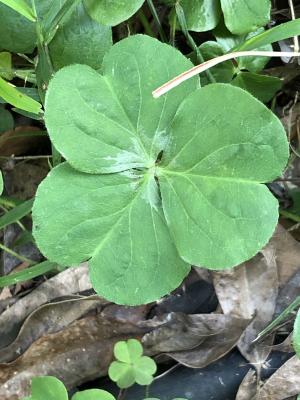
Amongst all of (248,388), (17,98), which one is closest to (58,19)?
(17,98)

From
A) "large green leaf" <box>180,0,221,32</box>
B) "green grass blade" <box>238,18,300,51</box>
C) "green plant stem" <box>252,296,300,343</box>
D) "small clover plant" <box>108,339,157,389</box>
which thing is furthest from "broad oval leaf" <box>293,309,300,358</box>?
"large green leaf" <box>180,0,221,32</box>

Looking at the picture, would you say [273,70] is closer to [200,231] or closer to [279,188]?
[279,188]

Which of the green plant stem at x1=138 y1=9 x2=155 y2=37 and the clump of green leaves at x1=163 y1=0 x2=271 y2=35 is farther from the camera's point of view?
the green plant stem at x1=138 y1=9 x2=155 y2=37

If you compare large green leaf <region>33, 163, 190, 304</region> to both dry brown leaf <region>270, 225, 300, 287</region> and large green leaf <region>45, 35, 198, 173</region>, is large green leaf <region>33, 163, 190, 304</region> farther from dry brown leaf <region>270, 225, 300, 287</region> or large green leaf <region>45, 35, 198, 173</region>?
dry brown leaf <region>270, 225, 300, 287</region>

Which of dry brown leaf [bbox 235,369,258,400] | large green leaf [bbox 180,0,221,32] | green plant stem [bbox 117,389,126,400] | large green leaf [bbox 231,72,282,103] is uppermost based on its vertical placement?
large green leaf [bbox 180,0,221,32]

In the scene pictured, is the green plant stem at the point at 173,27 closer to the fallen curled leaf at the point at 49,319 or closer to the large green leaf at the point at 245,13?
the large green leaf at the point at 245,13

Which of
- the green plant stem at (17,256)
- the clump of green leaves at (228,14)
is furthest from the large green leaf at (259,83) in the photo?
the green plant stem at (17,256)

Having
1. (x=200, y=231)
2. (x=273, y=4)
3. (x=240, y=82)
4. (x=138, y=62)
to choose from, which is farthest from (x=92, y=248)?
(x=273, y=4)
